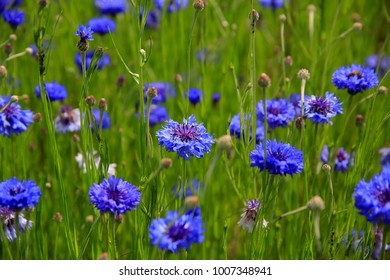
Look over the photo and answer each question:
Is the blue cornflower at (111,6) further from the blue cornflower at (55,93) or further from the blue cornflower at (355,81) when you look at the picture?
the blue cornflower at (355,81)

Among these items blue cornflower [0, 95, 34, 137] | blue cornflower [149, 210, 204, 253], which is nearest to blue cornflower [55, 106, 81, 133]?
blue cornflower [0, 95, 34, 137]

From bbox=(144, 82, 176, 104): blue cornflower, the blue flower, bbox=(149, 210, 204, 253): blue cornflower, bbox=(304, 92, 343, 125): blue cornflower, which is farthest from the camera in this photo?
bbox=(144, 82, 176, 104): blue cornflower

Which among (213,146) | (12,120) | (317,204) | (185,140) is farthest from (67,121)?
(317,204)

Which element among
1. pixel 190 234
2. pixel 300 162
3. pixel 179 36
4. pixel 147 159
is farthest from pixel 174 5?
pixel 190 234

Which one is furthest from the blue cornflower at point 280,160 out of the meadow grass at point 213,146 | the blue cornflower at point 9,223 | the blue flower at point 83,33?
the blue cornflower at point 9,223

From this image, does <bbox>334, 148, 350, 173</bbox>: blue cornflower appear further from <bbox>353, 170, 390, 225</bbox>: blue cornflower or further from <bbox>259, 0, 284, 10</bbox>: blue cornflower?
<bbox>259, 0, 284, 10</bbox>: blue cornflower

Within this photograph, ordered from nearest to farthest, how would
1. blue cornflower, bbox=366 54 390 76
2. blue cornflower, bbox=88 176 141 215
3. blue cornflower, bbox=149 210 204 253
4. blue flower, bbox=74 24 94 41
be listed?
blue cornflower, bbox=149 210 204 253 < blue cornflower, bbox=88 176 141 215 < blue flower, bbox=74 24 94 41 < blue cornflower, bbox=366 54 390 76

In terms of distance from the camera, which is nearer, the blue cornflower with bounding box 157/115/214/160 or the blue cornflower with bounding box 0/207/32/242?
the blue cornflower with bounding box 157/115/214/160
